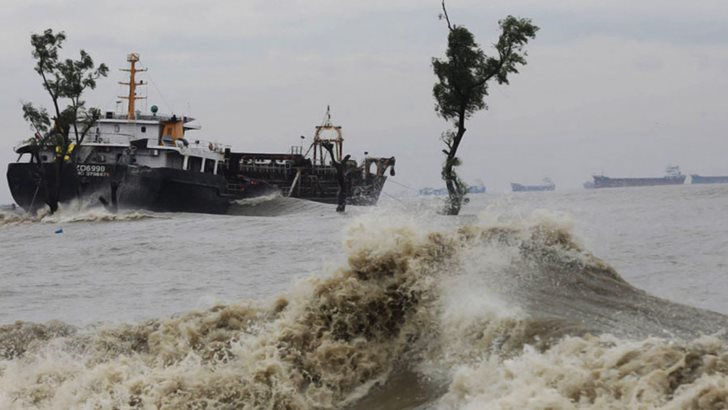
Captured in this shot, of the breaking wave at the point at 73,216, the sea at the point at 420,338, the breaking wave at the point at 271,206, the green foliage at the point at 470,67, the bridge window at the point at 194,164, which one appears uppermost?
the green foliage at the point at 470,67

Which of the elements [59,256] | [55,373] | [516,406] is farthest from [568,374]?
[59,256]

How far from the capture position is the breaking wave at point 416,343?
6355 millimetres

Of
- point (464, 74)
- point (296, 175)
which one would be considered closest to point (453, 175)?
point (464, 74)

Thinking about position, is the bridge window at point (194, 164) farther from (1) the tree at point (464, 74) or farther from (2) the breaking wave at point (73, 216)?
(1) the tree at point (464, 74)

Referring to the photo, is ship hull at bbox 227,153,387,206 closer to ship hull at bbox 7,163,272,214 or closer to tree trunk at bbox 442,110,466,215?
ship hull at bbox 7,163,272,214

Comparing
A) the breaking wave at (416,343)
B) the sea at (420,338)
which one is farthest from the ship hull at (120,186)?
the breaking wave at (416,343)

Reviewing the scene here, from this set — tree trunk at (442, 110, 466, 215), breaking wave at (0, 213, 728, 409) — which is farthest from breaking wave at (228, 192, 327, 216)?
breaking wave at (0, 213, 728, 409)

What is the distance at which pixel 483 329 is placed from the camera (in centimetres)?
812

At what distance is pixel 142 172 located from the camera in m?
45.8

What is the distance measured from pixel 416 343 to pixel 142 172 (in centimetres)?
3872

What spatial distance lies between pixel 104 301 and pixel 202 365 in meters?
7.26

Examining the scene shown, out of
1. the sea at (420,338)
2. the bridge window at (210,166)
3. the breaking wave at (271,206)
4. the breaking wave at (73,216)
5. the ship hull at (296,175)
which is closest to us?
the sea at (420,338)

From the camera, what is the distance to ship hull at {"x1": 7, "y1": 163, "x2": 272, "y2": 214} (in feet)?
149

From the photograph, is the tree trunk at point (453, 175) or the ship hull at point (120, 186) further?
the ship hull at point (120, 186)
